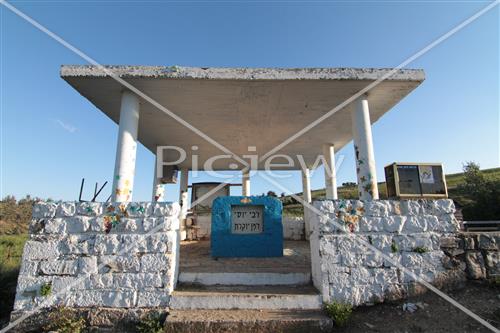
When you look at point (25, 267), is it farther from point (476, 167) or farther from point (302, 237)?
point (476, 167)

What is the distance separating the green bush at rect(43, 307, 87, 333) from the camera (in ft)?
10.5

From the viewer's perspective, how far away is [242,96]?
17.8ft

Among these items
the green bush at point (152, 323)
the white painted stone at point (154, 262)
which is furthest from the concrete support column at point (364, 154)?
the green bush at point (152, 323)

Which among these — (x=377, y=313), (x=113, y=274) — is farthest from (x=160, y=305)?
(x=377, y=313)

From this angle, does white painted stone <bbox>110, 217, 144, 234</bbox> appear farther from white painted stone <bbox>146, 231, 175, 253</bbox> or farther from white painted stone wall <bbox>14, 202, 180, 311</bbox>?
white painted stone <bbox>146, 231, 175, 253</bbox>

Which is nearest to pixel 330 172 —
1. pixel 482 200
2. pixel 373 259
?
pixel 373 259

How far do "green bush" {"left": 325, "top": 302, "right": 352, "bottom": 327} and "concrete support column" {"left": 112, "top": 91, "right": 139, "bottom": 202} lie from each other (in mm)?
3678

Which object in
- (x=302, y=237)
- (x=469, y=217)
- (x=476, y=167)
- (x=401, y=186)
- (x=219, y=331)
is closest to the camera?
(x=219, y=331)

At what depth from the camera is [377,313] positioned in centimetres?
349

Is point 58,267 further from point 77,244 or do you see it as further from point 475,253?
point 475,253

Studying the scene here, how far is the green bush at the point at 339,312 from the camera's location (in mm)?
3248

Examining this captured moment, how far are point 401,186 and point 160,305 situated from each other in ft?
13.7

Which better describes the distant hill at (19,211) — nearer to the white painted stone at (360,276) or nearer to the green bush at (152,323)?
the white painted stone at (360,276)

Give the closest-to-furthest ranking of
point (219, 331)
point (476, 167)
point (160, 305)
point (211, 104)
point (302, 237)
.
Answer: point (219, 331) < point (160, 305) < point (211, 104) < point (302, 237) < point (476, 167)
